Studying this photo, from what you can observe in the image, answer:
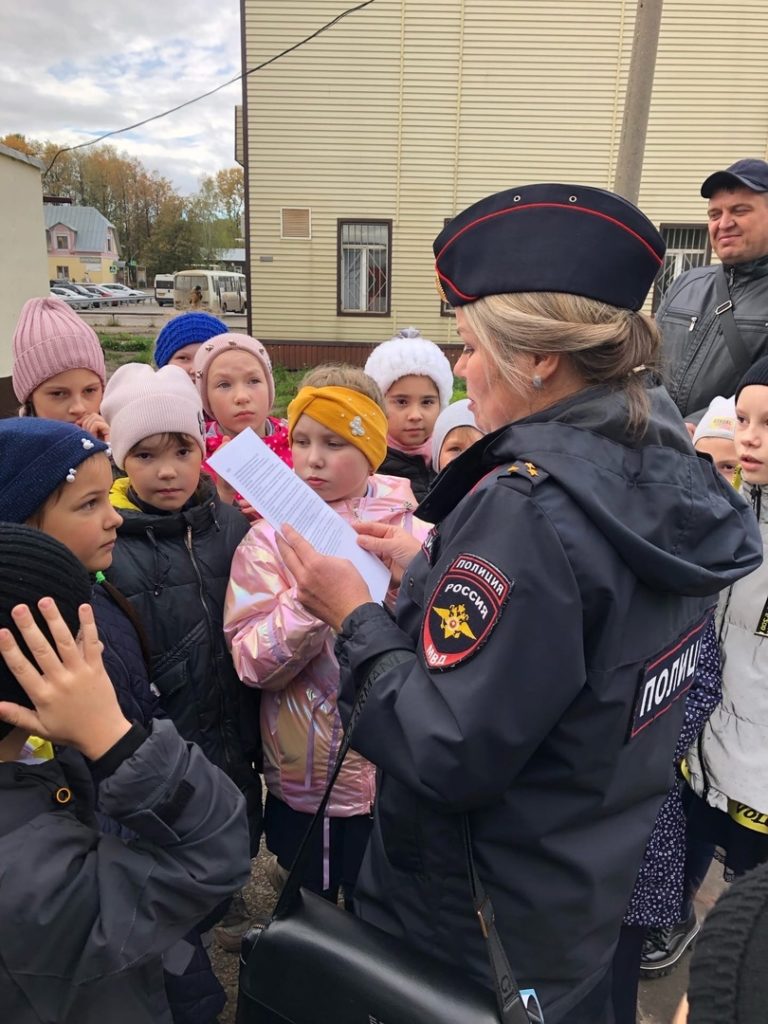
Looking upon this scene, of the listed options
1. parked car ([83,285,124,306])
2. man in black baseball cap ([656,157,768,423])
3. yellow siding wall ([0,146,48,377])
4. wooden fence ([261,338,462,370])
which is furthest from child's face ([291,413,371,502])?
parked car ([83,285,124,306])

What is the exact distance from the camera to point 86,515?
160cm

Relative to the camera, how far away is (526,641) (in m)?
1.05

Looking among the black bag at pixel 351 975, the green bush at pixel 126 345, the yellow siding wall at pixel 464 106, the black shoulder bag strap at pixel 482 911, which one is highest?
the yellow siding wall at pixel 464 106

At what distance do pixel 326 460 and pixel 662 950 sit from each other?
199 cm

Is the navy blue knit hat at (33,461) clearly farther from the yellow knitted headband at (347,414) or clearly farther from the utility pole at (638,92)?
the utility pole at (638,92)

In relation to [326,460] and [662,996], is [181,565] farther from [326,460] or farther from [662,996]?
[662,996]

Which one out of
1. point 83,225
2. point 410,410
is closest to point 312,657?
point 410,410

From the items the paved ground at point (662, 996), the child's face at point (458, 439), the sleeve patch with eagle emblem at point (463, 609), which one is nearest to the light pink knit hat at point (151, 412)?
the child's face at point (458, 439)

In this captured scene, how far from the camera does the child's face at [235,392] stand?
112 inches

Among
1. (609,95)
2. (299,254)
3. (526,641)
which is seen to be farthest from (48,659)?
(609,95)

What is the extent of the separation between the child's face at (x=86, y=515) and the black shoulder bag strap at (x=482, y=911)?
2.44 ft

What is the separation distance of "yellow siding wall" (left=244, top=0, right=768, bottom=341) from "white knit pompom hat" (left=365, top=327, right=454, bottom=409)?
11549 millimetres

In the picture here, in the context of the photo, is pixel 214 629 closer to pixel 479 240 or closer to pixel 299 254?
pixel 479 240

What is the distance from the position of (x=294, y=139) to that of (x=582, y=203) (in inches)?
545
